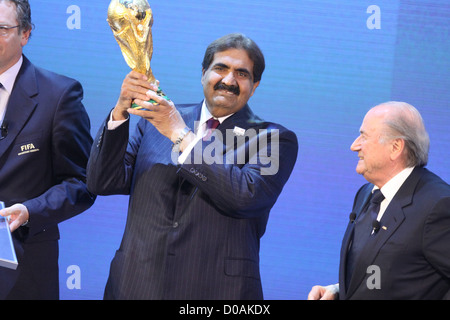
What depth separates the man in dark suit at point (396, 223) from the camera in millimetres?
2074

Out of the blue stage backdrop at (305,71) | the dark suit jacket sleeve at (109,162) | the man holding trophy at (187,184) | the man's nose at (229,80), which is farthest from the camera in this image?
→ the blue stage backdrop at (305,71)

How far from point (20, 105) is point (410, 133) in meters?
1.41

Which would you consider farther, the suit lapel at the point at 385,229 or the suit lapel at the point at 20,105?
the suit lapel at the point at 20,105

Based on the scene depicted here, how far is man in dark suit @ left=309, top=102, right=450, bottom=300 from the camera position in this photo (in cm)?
207

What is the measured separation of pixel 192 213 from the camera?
7.47 feet

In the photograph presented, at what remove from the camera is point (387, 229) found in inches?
84.7

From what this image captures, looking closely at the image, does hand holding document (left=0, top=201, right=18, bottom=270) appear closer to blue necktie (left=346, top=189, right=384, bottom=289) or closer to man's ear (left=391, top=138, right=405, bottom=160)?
blue necktie (left=346, top=189, right=384, bottom=289)

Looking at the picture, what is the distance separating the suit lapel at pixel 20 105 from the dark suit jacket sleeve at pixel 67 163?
0.10 metres

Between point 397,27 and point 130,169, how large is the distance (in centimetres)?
156

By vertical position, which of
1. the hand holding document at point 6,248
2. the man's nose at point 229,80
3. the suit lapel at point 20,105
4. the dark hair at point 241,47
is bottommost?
the hand holding document at point 6,248

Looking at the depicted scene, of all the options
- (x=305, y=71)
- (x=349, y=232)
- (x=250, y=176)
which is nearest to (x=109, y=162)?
(x=250, y=176)

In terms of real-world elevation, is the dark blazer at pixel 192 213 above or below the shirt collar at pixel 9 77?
below

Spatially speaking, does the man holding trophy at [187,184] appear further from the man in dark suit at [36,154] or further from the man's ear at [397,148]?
the man's ear at [397,148]

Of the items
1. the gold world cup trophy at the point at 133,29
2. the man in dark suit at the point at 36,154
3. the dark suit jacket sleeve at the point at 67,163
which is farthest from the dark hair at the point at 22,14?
the gold world cup trophy at the point at 133,29
